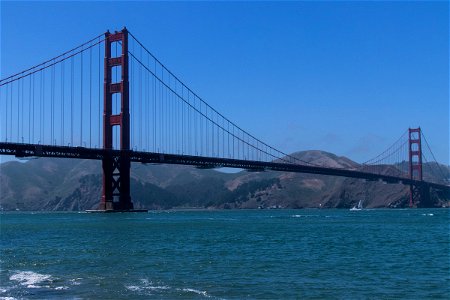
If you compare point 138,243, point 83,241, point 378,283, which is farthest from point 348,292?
point 83,241

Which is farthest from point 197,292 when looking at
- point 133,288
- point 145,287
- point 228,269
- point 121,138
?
point 121,138

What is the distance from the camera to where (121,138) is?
88.2m

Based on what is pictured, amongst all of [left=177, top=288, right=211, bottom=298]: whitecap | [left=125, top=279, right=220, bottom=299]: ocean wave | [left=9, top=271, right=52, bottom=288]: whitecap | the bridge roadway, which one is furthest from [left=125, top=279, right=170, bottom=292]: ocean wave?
the bridge roadway

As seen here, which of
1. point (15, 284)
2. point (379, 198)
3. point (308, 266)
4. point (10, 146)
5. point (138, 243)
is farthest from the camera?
point (379, 198)

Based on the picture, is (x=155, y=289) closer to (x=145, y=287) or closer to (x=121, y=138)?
(x=145, y=287)

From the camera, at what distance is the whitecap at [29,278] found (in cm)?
2092

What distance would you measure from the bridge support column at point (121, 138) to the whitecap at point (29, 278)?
63.3m

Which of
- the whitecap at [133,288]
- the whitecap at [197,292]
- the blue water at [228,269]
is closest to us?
the whitecap at [197,292]

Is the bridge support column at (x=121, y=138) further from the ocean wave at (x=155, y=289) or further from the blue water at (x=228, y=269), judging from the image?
the ocean wave at (x=155, y=289)

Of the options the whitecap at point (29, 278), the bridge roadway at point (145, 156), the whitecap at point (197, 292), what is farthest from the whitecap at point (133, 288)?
the bridge roadway at point (145, 156)

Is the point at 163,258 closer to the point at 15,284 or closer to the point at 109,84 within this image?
the point at 15,284

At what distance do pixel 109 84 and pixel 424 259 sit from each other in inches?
2677

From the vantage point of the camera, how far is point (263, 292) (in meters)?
19.2

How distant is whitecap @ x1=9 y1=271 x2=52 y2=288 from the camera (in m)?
20.9
